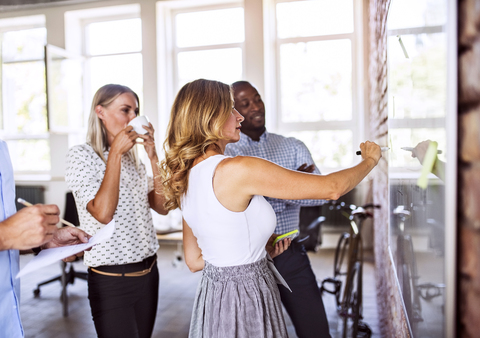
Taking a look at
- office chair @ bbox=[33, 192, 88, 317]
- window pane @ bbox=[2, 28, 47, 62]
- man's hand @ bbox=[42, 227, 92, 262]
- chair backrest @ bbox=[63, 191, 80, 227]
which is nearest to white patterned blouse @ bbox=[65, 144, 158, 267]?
man's hand @ bbox=[42, 227, 92, 262]

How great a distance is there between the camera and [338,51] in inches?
223

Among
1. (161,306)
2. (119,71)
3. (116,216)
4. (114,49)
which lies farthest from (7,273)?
(114,49)

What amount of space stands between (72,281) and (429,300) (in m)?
3.97

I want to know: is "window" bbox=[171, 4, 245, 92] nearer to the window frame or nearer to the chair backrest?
the window frame

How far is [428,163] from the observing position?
73 cm

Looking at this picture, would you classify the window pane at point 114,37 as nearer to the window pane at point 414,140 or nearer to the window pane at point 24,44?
the window pane at point 24,44

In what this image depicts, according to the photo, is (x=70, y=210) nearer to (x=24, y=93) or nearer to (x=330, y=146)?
(x=24, y=93)

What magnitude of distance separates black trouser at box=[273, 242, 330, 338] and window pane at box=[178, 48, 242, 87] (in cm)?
438

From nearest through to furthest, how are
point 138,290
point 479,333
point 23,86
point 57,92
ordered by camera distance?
point 479,333 → point 138,290 → point 57,92 → point 23,86

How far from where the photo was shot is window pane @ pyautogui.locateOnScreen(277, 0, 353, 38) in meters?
5.62

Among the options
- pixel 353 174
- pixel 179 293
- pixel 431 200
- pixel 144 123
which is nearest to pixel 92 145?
pixel 144 123

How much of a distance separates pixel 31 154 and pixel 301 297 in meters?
6.17

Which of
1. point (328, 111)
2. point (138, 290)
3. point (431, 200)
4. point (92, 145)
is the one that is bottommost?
point (138, 290)

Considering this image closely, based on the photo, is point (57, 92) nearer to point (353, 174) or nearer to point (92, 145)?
point (92, 145)
